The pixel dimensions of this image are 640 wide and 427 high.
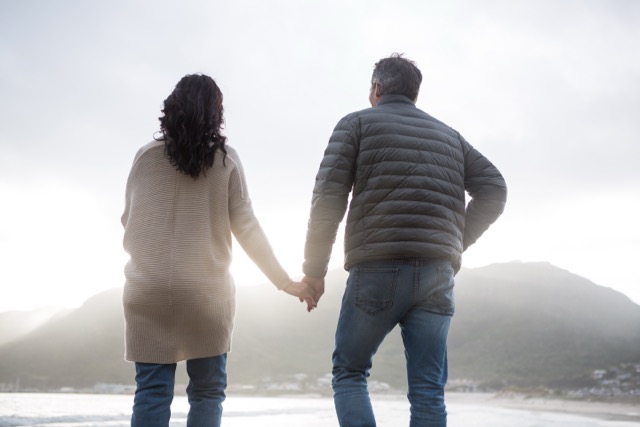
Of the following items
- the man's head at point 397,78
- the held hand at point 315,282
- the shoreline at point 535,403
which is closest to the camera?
the held hand at point 315,282

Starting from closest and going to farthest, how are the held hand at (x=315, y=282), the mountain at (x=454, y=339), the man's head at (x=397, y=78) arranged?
1. the held hand at (x=315, y=282)
2. the man's head at (x=397, y=78)
3. the mountain at (x=454, y=339)

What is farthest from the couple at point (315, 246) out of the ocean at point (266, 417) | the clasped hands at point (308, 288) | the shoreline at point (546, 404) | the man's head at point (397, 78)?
the shoreline at point (546, 404)

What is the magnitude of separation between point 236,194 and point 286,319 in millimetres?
101854

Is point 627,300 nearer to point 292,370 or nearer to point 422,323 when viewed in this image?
point 292,370

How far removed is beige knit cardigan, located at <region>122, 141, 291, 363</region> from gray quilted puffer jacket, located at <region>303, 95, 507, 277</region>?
0.47 m

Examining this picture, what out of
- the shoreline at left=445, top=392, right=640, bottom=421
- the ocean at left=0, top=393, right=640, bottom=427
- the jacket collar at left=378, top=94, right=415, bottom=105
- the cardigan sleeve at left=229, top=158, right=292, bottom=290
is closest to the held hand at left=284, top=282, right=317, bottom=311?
the cardigan sleeve at left=229, top=158, right=292, bottom=290

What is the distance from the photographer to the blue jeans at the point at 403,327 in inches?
103

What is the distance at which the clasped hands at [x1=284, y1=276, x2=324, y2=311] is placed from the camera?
2.96m

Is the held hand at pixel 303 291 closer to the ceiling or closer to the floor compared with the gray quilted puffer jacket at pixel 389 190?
closer to the floor

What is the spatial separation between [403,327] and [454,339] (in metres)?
95.6

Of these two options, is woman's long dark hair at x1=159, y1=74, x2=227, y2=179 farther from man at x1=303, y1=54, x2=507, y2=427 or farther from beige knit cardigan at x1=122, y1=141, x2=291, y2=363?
man at x1=303, y1=54, x2=507, y2=427

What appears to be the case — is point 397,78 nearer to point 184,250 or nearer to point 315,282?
point 315,282

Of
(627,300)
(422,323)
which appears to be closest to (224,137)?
(422,323)

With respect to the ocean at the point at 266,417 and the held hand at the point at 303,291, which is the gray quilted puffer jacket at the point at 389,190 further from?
the ocean at the point at 266,417
